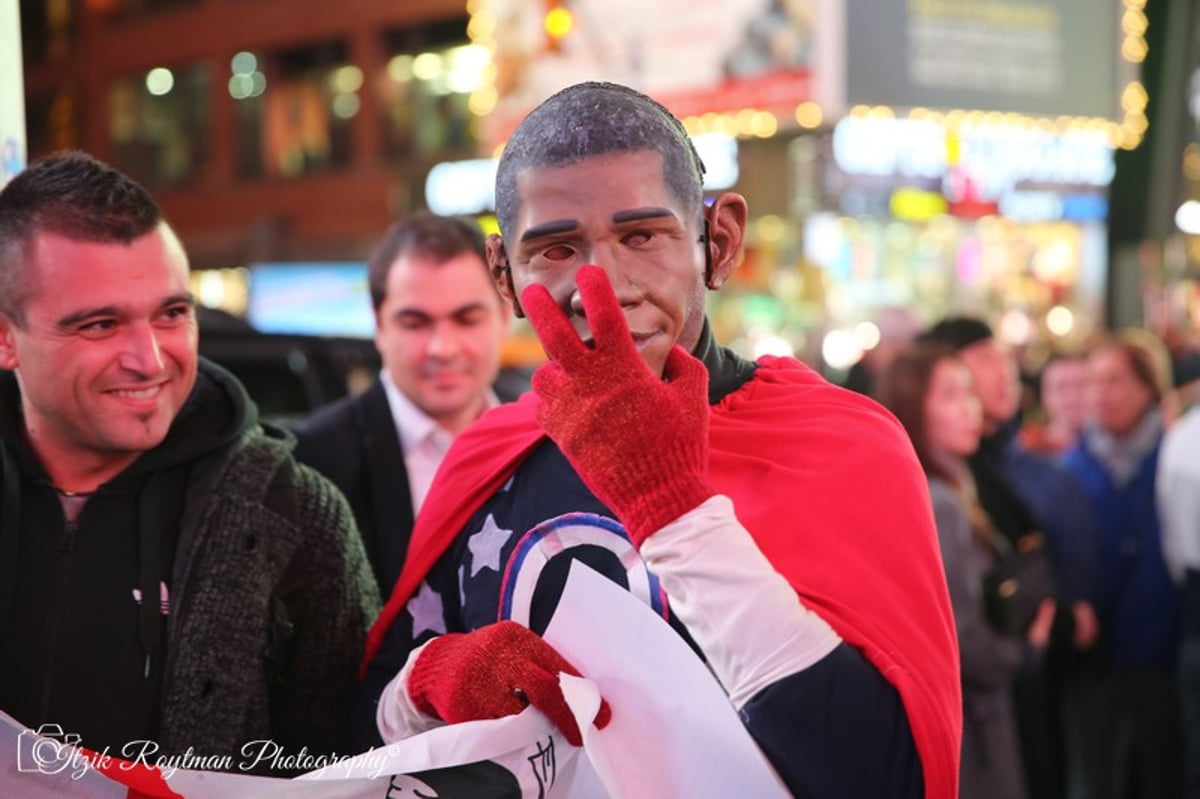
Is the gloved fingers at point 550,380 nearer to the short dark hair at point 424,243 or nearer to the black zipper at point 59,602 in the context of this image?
the black zipper at point 59,602

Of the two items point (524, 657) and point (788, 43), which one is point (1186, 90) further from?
point (524, 657)

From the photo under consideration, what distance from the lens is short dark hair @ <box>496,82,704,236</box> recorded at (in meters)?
1.95

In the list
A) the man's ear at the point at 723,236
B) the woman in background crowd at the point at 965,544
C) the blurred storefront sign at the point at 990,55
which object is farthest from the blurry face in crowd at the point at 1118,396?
the man's ear at the point at 723,236

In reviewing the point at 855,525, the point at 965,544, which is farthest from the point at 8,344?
the point at 965,544

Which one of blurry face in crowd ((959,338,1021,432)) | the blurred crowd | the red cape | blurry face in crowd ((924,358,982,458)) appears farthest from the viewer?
blurry face in crowd ((959,338,1021,432))

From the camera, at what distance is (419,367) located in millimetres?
3941

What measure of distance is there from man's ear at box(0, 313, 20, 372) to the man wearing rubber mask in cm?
82

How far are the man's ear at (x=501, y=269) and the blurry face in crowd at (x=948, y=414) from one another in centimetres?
290

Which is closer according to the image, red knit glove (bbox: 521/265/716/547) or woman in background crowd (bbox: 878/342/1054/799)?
red knit glove (bbox: 521/265/716/547)

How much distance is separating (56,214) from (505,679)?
113cm

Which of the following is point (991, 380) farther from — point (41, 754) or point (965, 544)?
point (41, 754)

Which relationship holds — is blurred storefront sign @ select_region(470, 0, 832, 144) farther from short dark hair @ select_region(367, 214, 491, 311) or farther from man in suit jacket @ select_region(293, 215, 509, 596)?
man in suit jacket @ select_region(293, 215, 509, 596)

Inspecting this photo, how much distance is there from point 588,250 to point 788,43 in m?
7.77

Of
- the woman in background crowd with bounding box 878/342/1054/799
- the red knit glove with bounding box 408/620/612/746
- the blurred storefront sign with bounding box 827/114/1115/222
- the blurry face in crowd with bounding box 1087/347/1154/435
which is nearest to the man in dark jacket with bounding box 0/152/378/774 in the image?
the red knit glove with bounding box 408/620/612/746
